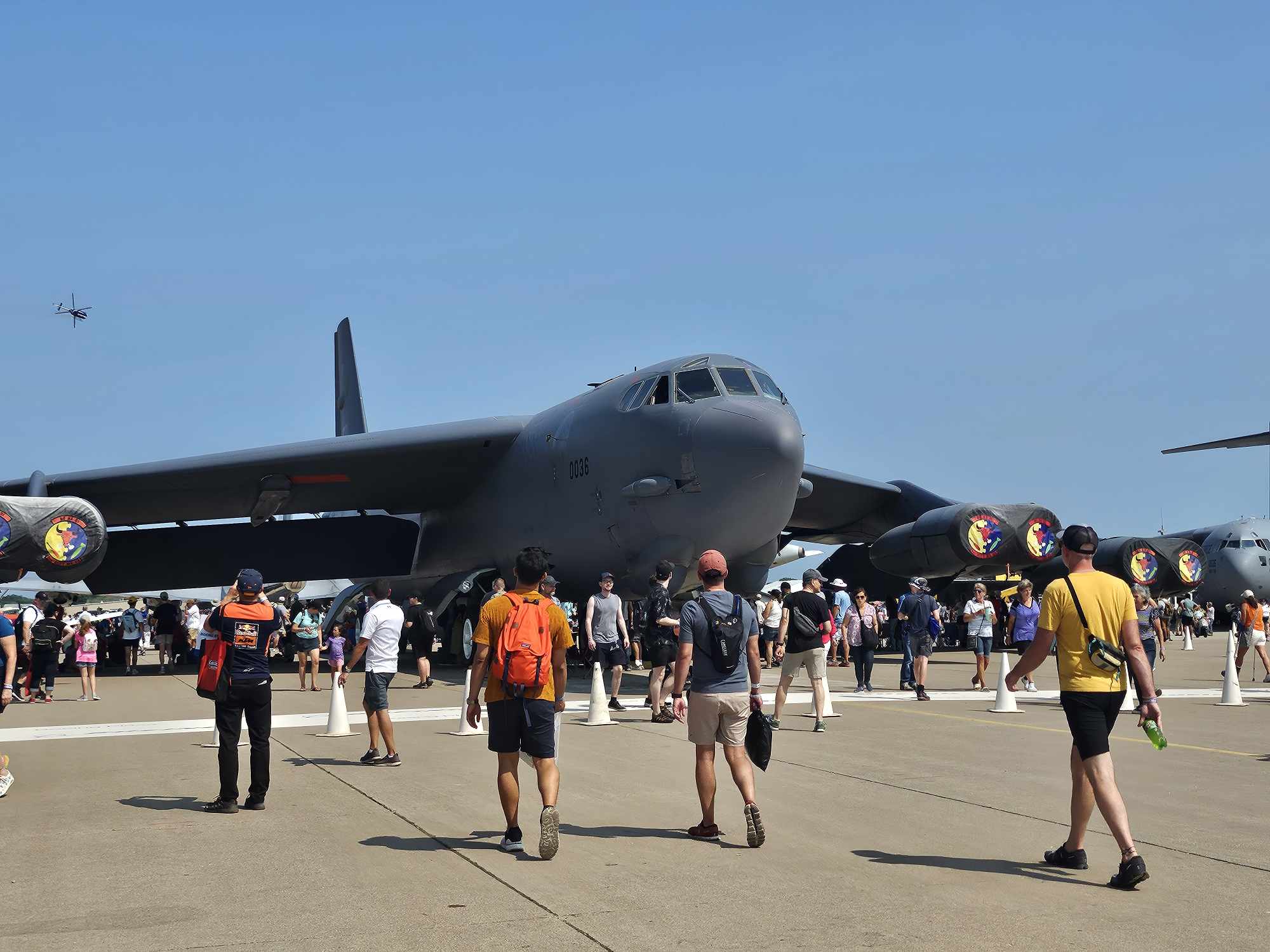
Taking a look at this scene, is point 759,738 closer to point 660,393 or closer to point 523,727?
point 523,727

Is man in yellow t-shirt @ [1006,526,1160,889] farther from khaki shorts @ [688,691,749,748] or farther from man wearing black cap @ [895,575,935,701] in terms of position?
man wearing black cap @ [895,575,935,701]

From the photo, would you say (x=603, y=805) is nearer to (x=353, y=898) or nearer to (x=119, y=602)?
(x=353, y=898)

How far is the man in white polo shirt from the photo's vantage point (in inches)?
405

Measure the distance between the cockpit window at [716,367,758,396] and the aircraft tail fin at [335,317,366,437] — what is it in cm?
1822

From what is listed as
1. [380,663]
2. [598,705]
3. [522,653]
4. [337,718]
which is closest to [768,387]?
[598,705]

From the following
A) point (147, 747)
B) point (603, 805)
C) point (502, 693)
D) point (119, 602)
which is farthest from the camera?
point (119, 602)

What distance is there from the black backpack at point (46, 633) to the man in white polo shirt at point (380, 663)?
9.50 metres

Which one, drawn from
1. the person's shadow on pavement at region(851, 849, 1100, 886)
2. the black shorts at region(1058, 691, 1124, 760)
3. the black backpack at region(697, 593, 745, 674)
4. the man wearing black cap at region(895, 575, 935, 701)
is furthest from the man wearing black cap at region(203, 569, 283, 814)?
the man wearing black cap at region(895, 575, 935, 701)

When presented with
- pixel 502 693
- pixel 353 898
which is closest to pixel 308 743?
pixel 502 693

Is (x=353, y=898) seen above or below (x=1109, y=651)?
below

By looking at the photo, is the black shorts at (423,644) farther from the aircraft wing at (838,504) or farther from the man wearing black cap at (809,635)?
the aircraft wing at (838,504)

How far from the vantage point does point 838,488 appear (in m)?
27.5

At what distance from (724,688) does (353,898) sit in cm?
248

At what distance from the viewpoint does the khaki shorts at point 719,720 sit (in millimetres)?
7195
